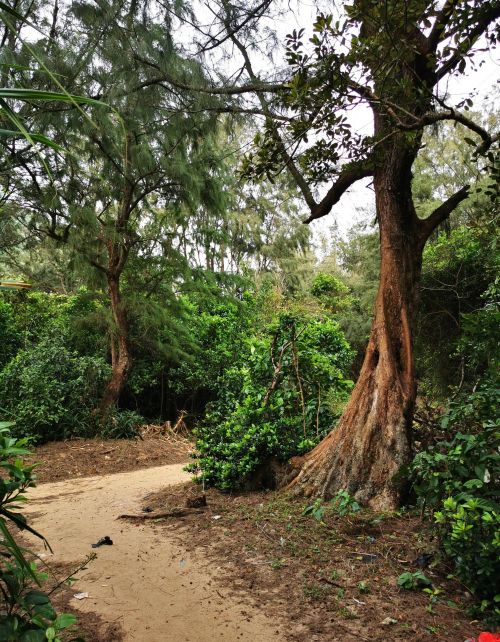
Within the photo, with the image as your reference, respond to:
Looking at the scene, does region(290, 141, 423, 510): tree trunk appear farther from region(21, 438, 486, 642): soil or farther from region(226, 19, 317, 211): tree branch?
region(226, 19, 317, 211): tree branch

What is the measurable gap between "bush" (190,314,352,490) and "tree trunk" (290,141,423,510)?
423 millimetres

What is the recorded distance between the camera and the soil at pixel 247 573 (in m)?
2.26

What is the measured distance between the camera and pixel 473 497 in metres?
2.30

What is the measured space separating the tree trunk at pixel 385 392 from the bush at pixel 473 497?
0.91 meters

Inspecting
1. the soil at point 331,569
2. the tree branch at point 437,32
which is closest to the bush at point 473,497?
the soil at point 331,569

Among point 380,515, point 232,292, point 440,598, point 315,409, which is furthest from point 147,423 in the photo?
point 440,598

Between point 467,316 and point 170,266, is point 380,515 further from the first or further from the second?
point 170,266

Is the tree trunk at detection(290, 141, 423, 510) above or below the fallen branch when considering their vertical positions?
above

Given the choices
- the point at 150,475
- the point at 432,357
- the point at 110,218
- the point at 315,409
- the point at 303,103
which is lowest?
the point at 150,475

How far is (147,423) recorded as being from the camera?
8734 mm

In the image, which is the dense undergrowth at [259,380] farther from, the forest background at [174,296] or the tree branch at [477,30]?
the tree branch at [477,30]

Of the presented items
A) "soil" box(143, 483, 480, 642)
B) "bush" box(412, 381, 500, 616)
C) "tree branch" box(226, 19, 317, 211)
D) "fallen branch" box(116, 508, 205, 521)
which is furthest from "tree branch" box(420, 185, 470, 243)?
"fallen branch" box(116, 508, 205, 521)

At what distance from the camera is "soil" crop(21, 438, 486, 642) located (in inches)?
88.8

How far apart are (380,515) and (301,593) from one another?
1.05 metres
